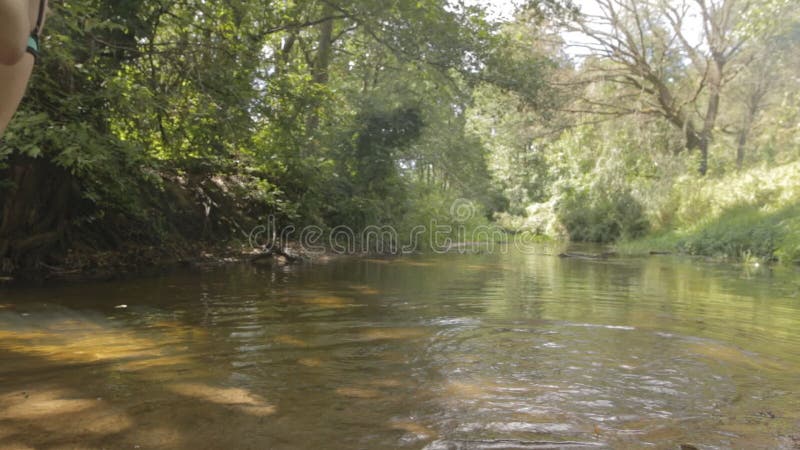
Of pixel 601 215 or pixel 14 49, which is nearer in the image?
pixel 14 49

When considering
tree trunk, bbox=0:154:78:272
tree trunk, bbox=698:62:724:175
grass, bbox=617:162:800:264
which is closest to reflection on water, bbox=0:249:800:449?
tree trunk, bbox=0:154:78:272

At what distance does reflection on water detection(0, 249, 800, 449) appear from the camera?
2.63 meters

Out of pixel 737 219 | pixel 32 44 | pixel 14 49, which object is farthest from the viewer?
pixel 737 219

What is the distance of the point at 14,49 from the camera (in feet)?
3.27

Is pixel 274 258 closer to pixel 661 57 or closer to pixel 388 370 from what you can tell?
pixel 388 370

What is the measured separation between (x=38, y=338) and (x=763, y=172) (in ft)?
70.3

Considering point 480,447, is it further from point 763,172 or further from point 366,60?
point 763,172

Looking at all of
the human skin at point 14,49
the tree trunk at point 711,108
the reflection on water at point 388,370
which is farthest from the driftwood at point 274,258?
the tree trunk at point 711,108

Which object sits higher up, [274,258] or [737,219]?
[737,219]

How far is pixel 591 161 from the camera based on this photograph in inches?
1038

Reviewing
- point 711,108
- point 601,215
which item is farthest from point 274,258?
point 711,108

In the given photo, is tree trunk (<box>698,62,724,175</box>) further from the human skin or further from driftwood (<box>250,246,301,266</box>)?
the human skin

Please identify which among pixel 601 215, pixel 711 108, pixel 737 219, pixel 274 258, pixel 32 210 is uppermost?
pixel 711 108

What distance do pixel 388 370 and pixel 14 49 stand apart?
307cm
